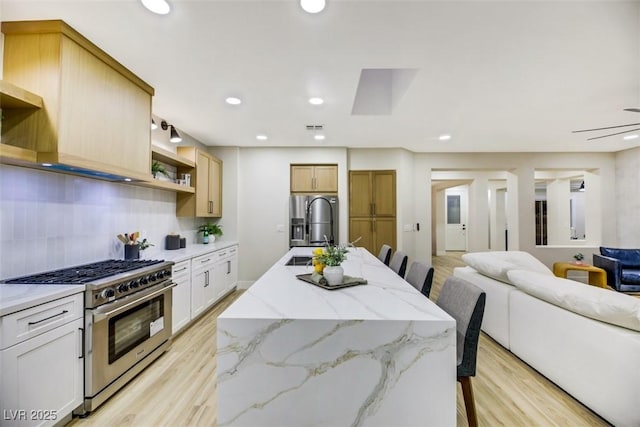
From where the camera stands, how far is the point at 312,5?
64.3 inches

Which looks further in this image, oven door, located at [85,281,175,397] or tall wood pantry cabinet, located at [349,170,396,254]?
tall wood pantry cabinet, located at [349,170,396,254]

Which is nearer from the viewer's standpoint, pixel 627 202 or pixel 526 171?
pixel 627 202

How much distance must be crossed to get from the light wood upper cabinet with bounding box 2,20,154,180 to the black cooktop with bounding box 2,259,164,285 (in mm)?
759

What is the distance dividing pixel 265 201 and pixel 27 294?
3675mm

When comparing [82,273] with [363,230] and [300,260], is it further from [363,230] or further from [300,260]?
[363,230]

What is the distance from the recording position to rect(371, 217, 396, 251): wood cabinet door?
17.1ft

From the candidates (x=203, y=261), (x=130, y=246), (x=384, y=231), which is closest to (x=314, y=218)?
(x=384, y=231)

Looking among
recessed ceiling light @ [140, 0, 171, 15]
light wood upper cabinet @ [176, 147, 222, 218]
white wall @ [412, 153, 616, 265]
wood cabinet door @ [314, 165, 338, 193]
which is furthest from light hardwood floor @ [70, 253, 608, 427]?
white wall @ [412, 153, 616, 265]

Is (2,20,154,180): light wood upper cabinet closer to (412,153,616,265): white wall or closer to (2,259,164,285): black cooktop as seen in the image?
(2,259,164,285): black cooktop

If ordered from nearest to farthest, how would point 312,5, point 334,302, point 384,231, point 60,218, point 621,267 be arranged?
1. point 334,302
2. point 312,5
3. point 60,218
4. point 621,267
5. point 384,231

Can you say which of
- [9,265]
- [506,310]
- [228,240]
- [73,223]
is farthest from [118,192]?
[506,310]

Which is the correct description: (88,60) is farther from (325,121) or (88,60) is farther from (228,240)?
(228,240)

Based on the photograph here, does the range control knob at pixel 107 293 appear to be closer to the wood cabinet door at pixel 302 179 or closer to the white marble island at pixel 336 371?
the white marble island at pixel 336 371

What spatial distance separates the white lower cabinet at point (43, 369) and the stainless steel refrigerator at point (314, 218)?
11.1 ft
